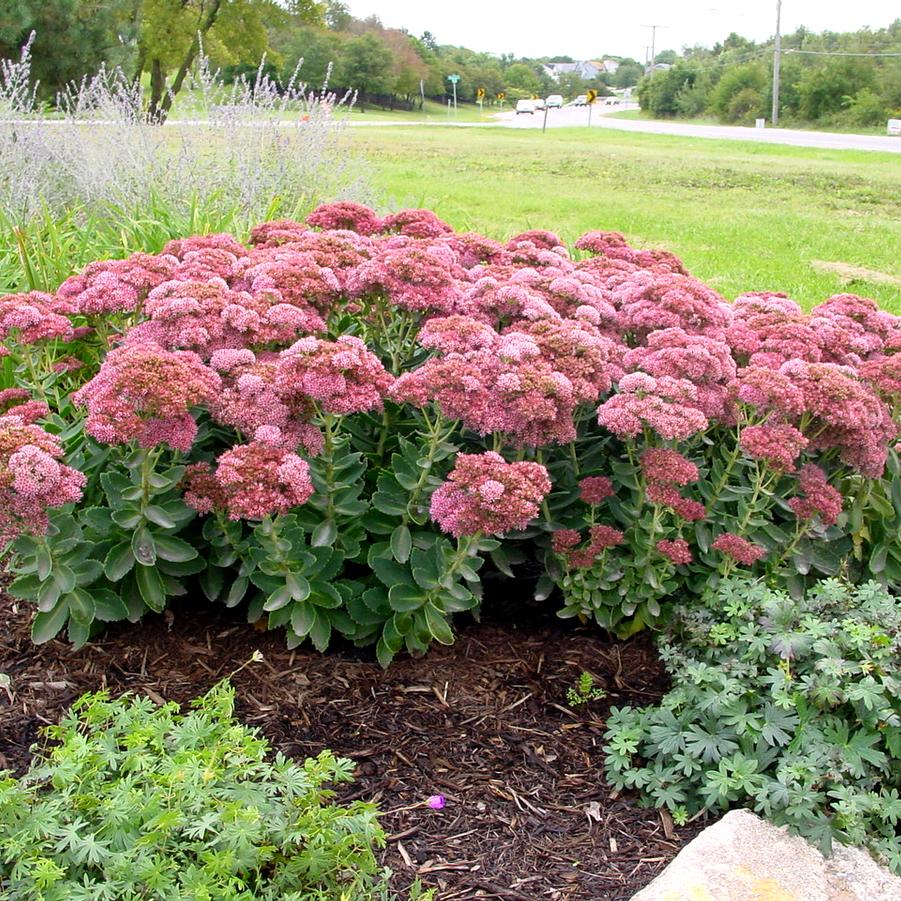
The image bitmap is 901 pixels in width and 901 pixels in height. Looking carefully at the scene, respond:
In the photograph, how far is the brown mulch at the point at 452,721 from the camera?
8.27ft

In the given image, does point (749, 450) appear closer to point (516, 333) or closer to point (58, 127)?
point (516, 333)

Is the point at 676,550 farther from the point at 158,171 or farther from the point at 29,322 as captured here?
the point at 158,171

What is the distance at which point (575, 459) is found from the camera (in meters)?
3.37

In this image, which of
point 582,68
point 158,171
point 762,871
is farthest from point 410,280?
point 582,68

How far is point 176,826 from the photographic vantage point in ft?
6.38

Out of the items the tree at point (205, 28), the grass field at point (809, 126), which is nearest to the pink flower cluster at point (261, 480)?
the tree at point (205, 28)

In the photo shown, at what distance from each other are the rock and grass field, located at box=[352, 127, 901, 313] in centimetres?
641

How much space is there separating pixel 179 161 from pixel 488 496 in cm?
630

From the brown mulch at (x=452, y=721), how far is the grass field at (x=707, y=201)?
5400 millimetres

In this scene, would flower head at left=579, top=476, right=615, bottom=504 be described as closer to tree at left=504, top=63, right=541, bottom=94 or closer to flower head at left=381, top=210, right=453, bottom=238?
flower head at left=381, top=210, right=453, bottom=238

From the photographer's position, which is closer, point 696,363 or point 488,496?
point 488,496

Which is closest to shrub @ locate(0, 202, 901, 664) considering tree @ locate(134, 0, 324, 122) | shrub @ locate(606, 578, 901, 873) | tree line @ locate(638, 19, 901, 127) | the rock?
shrub @ locate(606, 578, 901, 873)

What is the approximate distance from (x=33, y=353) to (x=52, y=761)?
6.22 feet

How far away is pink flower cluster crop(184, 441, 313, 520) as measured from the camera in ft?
8.50
